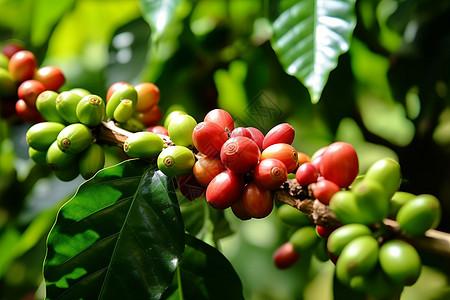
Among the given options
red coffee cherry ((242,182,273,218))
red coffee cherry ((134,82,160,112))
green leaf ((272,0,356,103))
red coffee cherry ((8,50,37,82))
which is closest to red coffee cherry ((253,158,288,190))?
red coffee cherry ((242,182,273,218))

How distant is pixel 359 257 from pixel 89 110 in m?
0.66

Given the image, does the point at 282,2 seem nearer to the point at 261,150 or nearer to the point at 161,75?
the point at 261,150

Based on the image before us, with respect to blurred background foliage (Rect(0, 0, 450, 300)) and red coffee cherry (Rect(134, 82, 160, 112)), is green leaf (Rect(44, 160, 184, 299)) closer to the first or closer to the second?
red coffee cherry (Rect(134, 82, 160, 112))

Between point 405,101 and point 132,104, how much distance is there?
1.17m

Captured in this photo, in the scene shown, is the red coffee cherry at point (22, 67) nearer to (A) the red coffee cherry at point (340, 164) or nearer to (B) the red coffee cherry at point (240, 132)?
(B) the red coffee cherry at point (240, 132)

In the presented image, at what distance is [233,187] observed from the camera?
796 mm

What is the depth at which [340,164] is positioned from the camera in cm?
73

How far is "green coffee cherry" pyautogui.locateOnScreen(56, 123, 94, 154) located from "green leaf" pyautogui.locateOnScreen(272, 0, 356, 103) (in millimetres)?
A: 567

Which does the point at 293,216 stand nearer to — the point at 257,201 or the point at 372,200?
the point at 257,201

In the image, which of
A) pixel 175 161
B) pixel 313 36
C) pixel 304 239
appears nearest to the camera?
pixel 175 161

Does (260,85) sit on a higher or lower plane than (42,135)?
lower

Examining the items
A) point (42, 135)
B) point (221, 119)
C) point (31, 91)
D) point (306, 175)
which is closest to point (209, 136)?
point (221, 119)

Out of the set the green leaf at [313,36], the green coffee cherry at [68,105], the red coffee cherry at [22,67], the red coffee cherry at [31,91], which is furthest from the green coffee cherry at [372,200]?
the red coffee cherry at [22,67]

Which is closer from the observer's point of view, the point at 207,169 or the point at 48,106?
the point at 207,169
